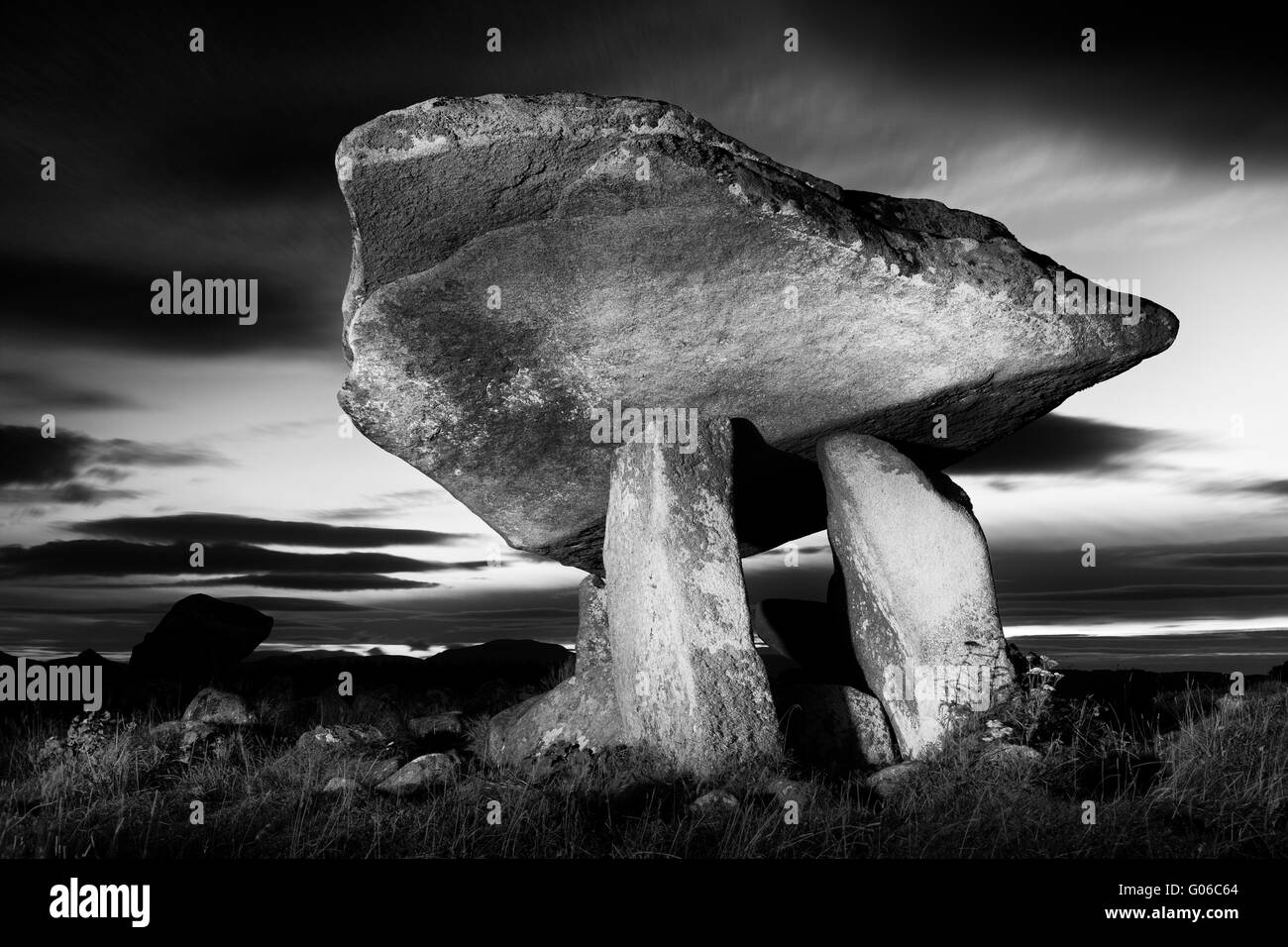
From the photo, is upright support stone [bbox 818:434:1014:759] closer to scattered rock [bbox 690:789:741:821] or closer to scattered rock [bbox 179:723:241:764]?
scattered rock [bbox 690:789:741:821]

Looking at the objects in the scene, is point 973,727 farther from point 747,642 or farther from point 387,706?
point 387,706

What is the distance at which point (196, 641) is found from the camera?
18578mm

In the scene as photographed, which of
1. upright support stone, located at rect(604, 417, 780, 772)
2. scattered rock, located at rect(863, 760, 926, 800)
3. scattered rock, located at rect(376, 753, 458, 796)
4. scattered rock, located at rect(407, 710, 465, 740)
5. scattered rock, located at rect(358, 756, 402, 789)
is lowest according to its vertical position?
scattered rock, located at rect(407, 710, 465, 740)

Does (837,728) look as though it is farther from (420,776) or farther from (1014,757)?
(420,776)

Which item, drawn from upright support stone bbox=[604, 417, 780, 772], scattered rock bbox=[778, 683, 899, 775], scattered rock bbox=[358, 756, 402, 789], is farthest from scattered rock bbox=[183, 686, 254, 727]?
scattered rock bbox=[778, 683, 899, 775]

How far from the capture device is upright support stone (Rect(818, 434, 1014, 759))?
8.39 meters

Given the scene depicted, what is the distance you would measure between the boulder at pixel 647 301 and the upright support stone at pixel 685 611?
20.6 inches

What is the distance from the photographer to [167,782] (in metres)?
8.04

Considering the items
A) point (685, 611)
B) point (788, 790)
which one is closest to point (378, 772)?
point (685, 611)

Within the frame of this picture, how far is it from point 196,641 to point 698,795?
13.7 meters

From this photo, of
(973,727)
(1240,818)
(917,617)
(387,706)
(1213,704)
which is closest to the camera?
(1240,818)

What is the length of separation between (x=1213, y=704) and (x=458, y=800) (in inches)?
277

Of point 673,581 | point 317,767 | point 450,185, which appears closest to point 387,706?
point 317,767

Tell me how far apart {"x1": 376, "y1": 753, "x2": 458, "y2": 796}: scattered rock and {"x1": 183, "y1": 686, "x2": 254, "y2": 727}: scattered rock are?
10.2ft
